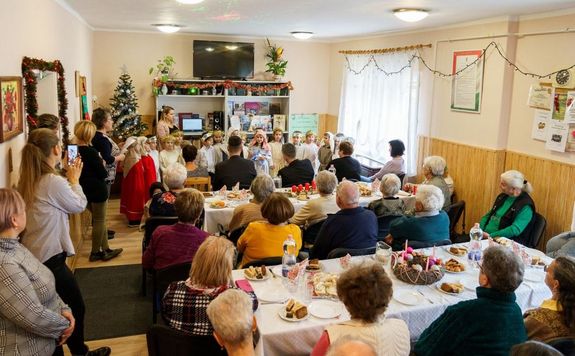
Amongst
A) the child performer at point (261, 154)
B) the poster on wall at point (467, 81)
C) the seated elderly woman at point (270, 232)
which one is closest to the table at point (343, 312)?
the seated elderly woman at point (270, 232)

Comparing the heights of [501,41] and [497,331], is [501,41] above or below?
above

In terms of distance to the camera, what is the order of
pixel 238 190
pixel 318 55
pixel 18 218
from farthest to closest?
pixel 318 55 < pixel 238 190 < pixel 18 218

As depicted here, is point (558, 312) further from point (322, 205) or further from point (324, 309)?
point (322, 205)

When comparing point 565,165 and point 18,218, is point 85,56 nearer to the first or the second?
point 18,218

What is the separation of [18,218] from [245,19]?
16.9ft

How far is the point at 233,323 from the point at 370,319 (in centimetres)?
59

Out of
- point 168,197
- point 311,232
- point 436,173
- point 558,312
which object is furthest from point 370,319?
point 436,173

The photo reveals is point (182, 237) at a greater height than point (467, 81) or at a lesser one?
lesser

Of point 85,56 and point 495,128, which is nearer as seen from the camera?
point 495,128

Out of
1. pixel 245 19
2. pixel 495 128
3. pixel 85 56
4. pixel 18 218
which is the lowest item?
pixel 18 218

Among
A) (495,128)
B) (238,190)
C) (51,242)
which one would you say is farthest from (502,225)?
(51,242)

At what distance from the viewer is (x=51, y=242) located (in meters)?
3.03

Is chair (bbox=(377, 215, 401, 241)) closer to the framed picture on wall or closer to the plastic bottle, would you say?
the plastic bottle

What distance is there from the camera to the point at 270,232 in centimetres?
343
